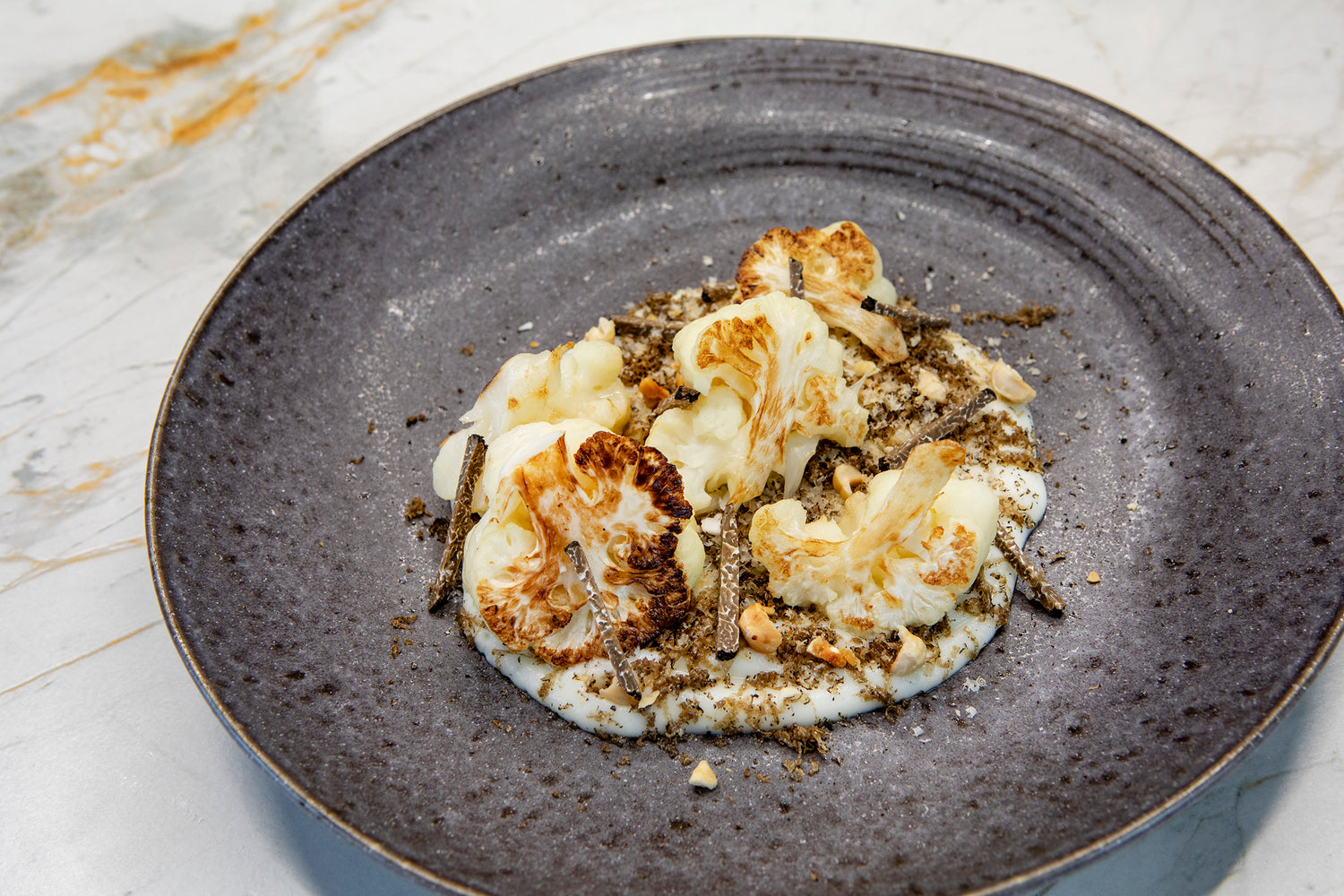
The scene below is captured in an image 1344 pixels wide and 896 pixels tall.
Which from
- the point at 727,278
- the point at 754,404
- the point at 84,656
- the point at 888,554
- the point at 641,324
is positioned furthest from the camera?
the point at 727,278

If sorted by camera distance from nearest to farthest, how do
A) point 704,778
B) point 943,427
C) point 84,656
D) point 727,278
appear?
point 704,778 < point 943,427 < point 84,656 < point 727,278

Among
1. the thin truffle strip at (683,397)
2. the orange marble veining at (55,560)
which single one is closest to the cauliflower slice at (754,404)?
the thin truffle strip at (683,397)

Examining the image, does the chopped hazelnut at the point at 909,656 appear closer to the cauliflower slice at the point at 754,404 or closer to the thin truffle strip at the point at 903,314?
the cauliflower slice at the point at 754,404

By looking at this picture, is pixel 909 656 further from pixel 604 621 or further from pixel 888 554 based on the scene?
pixel 604 621

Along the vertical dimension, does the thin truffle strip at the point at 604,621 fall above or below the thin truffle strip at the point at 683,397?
below

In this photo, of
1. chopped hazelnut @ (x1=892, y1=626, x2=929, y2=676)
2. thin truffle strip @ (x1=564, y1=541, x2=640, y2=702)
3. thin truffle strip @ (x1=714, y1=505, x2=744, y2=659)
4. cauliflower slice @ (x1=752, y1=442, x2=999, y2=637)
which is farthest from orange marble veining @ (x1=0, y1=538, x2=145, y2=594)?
chopped hazelnut @ (x1=892, y1=626, x2=929, y2=676)

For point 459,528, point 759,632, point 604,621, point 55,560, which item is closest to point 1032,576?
point 759,632

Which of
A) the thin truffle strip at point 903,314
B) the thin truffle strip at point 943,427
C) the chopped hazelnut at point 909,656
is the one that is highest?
the thin truffle strip at point 903,314
